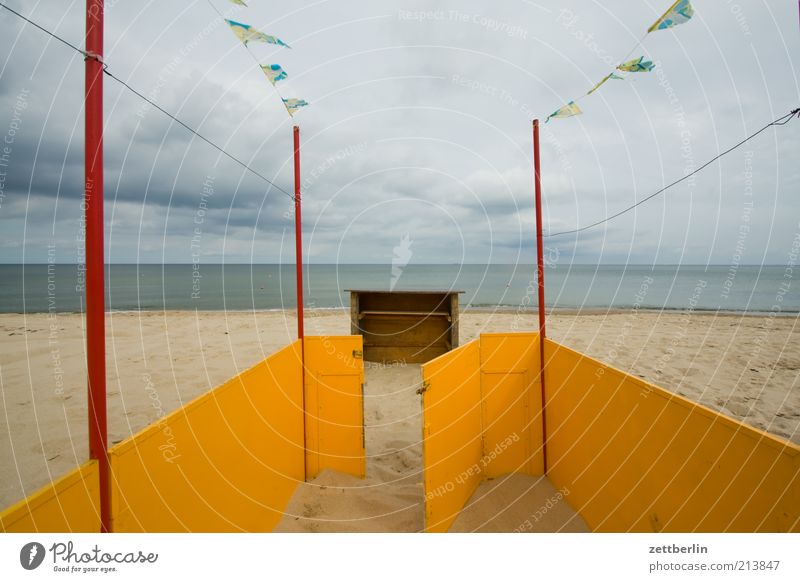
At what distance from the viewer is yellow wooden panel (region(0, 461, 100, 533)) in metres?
1.45

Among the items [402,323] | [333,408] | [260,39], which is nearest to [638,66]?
[260,39]

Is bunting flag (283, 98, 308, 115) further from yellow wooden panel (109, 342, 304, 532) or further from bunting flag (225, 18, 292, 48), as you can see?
yellow wooden panel (109, 342, 304, 532)

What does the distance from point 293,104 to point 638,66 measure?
11.5ft

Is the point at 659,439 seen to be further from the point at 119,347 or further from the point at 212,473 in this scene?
the point at 119,347

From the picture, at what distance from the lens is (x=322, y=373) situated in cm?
485

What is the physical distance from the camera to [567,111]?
452 cm

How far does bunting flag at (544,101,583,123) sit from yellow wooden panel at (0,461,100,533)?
16.4 feet

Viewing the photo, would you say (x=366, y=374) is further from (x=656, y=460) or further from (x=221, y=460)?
(x=656, y=460)

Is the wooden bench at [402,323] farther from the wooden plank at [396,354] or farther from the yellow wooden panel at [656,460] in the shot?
the yellow wooden panel at [656,460]

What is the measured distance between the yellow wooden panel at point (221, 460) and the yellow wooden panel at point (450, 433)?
1.49 m

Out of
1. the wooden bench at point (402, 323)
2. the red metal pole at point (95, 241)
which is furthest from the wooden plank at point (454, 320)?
the red metal pole at point (95, 241)

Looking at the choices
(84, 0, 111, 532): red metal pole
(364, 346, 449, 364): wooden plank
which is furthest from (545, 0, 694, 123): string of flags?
(364, 346, 449, 364): wooden plank

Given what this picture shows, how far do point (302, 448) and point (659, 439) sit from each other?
3.64m

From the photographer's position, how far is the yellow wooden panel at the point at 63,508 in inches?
57.1
